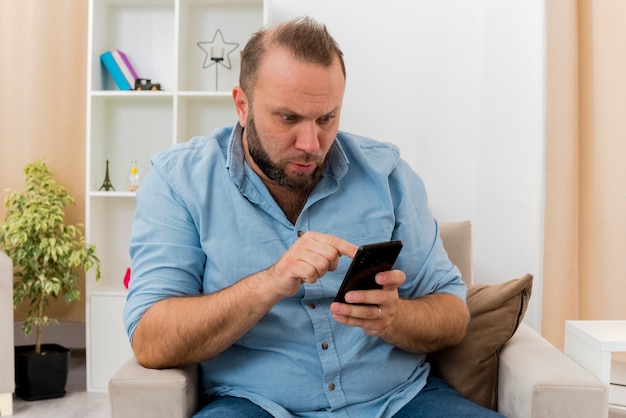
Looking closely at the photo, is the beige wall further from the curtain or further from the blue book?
the curtain

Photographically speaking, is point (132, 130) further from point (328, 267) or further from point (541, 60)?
point (328, 267)

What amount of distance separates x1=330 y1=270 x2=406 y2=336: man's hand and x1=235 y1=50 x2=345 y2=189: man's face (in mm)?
300

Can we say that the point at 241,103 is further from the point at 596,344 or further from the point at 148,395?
the point at 596,344

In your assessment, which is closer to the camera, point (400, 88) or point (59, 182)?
point (400, 88)

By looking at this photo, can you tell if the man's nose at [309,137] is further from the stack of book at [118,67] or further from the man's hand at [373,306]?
the stack of book at [118,67]

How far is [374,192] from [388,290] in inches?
12.4

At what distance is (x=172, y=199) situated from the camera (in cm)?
164

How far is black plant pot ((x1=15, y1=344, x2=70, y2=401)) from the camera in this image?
3146 millimetres

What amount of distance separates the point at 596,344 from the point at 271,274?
2.36 feet

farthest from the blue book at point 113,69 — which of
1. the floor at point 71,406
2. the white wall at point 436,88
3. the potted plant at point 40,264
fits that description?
the floor at point 71,406

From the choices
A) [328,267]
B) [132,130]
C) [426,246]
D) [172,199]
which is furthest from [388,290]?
[132,130]

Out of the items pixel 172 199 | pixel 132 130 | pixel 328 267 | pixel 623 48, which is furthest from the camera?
pixel 132 130

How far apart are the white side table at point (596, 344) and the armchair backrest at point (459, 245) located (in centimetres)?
37

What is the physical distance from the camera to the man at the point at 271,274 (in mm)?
1520
